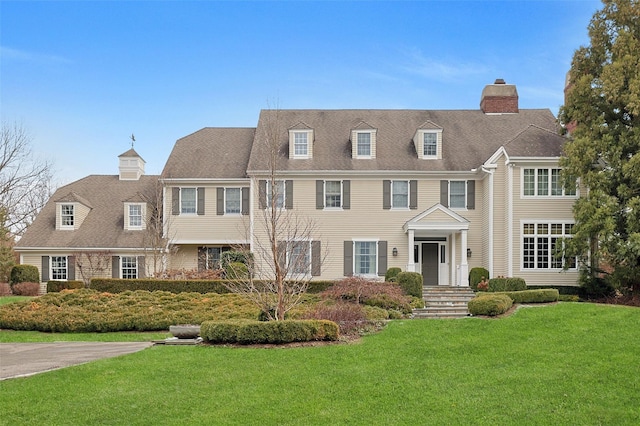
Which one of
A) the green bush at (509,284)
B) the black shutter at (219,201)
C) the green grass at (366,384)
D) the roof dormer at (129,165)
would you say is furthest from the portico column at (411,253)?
the roof dormer at (129,165)

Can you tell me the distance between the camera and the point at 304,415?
7.16 metres

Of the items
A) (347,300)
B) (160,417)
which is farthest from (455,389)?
(347,300)

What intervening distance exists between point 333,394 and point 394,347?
3.35m

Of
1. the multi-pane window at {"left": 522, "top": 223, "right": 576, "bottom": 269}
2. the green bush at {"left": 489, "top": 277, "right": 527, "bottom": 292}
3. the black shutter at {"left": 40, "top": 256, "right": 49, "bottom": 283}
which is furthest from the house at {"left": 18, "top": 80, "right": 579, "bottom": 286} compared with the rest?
the green bush at {"left": 489, "top": 277, "right": 527, "bottom": 292}

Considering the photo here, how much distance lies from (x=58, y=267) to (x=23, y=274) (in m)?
1.55

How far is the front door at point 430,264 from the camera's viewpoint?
2494 cm

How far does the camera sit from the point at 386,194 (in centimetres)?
2453

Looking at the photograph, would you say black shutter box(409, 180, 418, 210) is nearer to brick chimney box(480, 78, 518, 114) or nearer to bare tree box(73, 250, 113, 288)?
brick chimney box(480, 78, 518, 114)

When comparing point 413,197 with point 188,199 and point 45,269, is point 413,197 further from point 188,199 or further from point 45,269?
point 45,269

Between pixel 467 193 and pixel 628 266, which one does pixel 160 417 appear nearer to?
pixel 628 266

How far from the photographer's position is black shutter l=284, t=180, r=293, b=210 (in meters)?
24.5

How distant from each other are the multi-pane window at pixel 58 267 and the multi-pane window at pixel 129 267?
2.90m

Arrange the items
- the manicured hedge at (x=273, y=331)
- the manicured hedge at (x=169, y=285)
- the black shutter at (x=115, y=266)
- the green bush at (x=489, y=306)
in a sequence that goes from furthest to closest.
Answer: the black shutter at (x=115, y=266)
the manicured hedge at (x=169, y=285)
the green bush at (x=489, y=306)
the manicured hedge at (x=273, y=331)

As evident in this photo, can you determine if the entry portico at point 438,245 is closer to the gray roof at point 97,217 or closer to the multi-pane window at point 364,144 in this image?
the multi-pane window at point 364,144
